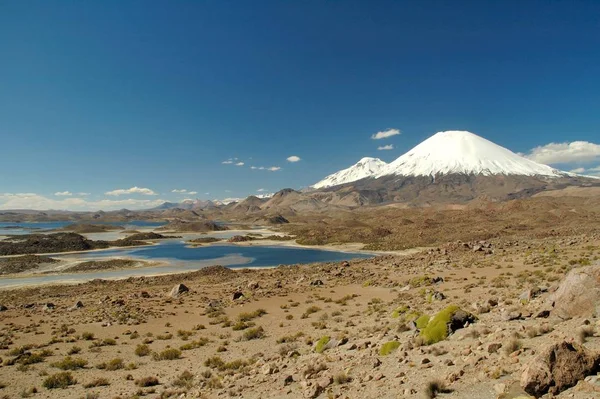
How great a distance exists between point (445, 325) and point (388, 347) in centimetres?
228

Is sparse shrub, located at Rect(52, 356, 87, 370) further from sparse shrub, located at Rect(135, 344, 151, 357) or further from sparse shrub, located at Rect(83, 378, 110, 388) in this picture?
sparse shrub, located at Rect(83, 378, 110, 388)

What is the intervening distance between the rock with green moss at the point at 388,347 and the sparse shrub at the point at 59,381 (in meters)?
12.7

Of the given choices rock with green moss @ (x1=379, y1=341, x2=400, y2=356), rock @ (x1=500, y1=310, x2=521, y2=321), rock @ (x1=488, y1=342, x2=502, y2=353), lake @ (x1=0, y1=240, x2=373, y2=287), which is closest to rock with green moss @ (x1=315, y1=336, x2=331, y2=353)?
rock with green moss @ (x1=379, y1=341, x2=400, y2=356)

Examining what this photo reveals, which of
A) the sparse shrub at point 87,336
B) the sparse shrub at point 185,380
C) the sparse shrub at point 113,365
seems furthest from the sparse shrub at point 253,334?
the sparse shrub at point 87,336

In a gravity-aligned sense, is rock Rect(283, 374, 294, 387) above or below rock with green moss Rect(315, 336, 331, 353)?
above

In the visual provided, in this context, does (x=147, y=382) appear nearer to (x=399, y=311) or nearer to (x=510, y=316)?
(x=399, y=311)

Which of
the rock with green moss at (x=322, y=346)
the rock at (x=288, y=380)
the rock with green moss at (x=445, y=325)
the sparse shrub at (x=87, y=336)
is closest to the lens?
the rock at (x=288, y=380)

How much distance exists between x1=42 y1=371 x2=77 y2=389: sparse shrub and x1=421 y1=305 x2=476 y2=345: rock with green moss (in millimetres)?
14341

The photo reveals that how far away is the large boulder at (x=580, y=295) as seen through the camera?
438 inches

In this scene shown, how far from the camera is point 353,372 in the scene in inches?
446

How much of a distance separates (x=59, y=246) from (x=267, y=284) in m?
77.2

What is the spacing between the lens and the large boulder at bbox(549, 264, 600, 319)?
11.1 metres

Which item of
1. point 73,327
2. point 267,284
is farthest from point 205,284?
point 73,327

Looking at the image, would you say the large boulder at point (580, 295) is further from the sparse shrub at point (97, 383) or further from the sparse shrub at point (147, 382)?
the sparse shrub at point (97, 383)
